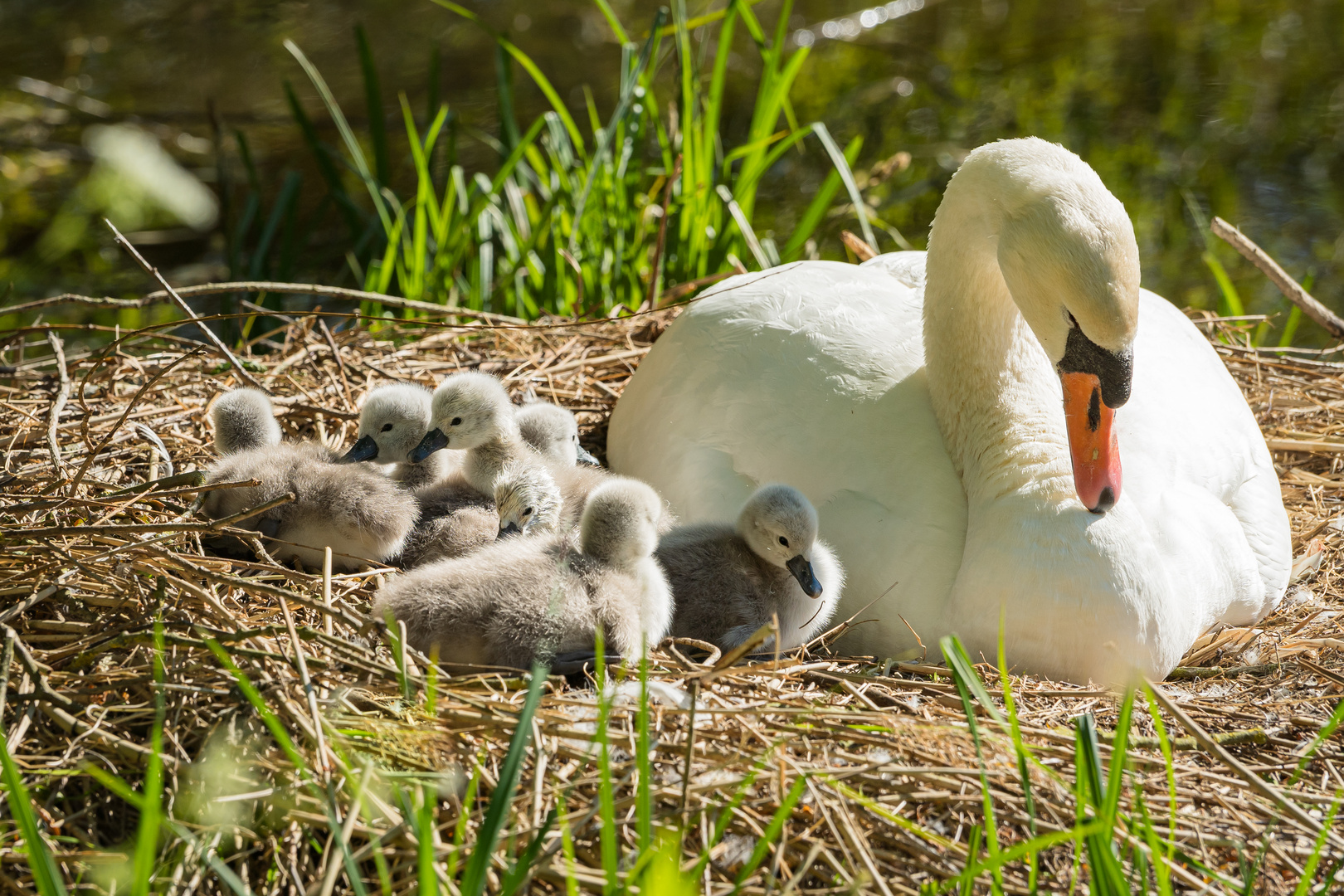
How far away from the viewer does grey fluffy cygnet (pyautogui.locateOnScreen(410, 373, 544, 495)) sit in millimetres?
3215

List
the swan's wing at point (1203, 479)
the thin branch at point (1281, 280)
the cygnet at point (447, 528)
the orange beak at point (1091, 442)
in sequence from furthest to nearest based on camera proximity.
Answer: the thin branch at point (1281, 280)
the cygnet at point (447, 528)
the swan's wing at point (1203, 479)
the orange beak at point (1091, 442)

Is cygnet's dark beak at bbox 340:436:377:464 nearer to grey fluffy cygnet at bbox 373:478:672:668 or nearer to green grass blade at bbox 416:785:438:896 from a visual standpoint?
grey fluffy cygnet at bbox 373:478:672:668

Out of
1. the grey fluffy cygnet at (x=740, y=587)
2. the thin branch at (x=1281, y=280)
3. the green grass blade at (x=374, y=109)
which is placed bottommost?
the grey fluffy cygnet at (x=740, y=587)

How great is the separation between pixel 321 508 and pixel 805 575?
4.15 ft

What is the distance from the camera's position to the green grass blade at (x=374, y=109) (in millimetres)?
5570

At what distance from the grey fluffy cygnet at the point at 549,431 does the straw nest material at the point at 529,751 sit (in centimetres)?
74

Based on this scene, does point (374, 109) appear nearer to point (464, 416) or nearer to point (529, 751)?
point (464, 416)

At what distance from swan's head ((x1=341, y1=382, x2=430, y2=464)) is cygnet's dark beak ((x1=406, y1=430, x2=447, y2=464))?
0.26 ft

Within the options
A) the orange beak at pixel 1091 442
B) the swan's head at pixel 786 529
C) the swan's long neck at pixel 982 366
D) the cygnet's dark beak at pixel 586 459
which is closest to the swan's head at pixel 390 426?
the cygnet's dark beak at pixel 586 459

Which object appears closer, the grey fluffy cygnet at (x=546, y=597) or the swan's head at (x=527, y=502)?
the grey fluffy cygnet at (x=546, y=597)

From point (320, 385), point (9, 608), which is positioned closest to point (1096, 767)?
point (9, 608)

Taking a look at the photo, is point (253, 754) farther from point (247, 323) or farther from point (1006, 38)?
point (1006, 38)

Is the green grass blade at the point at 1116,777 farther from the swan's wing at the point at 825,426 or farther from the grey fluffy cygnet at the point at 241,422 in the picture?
the grey fluffy cygnet at the point at 241,422

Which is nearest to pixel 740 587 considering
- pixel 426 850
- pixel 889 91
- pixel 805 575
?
pixel 805 575
